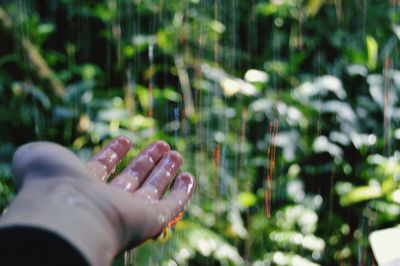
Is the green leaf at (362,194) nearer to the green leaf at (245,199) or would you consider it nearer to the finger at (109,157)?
the green leaf at (245,199)

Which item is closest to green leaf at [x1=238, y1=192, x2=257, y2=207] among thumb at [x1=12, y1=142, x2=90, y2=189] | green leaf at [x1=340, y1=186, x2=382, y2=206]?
green leaf at [x1=340, y1=186, x2=382, y2=206]

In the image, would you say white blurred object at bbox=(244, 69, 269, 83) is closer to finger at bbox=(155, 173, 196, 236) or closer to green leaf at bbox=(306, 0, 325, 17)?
green leaf at bbox=(306, 0, 325, 17)

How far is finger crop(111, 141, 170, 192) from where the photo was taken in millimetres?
1462

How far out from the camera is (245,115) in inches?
118

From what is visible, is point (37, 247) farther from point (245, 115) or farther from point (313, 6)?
point (313, 6)

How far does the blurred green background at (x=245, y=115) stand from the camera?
107 inches

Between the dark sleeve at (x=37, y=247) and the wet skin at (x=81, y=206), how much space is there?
0.01 meters

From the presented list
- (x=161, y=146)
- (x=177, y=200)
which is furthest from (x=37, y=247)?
(x=161, y=146)

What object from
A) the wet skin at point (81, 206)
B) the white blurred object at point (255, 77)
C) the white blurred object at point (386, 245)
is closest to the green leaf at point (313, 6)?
the white blurred object at point (255, 77)

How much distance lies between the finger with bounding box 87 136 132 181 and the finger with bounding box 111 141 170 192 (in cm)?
3

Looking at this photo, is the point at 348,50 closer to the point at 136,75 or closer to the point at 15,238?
the point at 136,75

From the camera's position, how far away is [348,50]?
296 centimetres

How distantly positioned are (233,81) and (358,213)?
830 mm

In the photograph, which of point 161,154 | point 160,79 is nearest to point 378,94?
point 160,79
